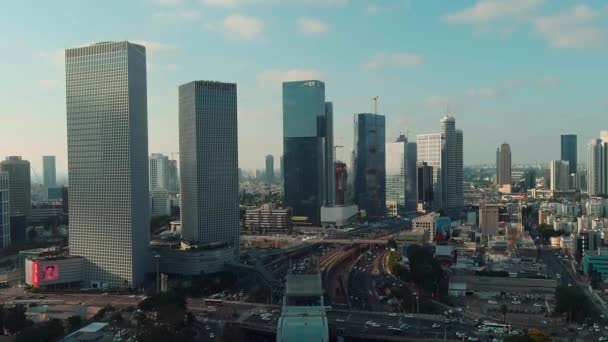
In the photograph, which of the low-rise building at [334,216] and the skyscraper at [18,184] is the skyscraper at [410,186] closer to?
the low-rise building at [334,216]

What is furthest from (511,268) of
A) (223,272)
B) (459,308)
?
(223,272)

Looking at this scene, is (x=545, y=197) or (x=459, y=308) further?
(x=545, y=197)

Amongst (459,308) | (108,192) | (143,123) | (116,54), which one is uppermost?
(116,54)

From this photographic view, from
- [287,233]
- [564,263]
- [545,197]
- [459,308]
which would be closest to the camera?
[459,308]

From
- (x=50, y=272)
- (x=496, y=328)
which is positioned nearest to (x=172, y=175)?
(x=50, y=272)

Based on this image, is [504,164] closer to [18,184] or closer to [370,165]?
[370,165]

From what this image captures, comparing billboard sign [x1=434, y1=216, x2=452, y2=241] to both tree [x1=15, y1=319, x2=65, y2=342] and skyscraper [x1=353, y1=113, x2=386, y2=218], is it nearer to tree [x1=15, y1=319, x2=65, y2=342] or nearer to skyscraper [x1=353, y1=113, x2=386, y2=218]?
skyscraper [x1=353, y1=113, x2=386, y2=218]

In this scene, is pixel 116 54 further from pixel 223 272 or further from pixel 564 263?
pixel 564 263
